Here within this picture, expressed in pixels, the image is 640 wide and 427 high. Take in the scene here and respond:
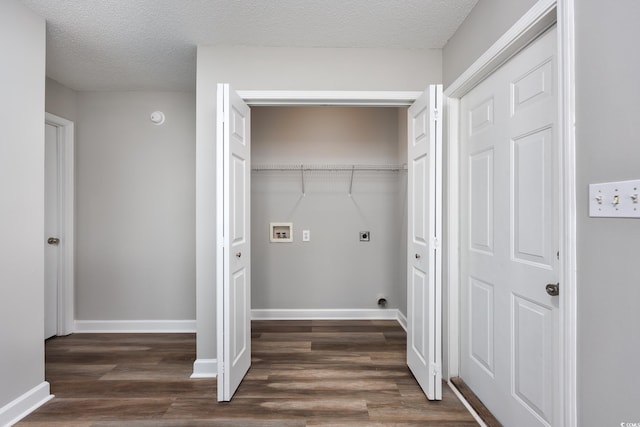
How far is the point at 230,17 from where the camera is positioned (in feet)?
6.73

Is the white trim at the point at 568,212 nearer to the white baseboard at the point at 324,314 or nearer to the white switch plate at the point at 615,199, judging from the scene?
the white switch plate at the point at 615,199

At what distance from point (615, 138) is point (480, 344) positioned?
143 centimetres

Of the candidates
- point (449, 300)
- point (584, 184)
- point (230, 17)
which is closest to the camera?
point (584, 184)

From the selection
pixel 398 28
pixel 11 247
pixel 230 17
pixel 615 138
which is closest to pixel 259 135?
pixel 230 17

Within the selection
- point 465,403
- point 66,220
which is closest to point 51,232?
point 66,220

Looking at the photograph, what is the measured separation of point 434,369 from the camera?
2014 millimetres

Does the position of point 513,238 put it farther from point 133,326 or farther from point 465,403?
point 133,326

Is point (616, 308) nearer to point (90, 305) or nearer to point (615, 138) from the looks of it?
point (615, 138)

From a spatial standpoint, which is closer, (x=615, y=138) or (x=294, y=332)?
(x=615, y=138)

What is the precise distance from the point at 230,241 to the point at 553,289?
170 cm

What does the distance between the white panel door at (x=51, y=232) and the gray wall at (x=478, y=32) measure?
3.59 metres

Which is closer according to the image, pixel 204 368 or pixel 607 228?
pixel 607 228

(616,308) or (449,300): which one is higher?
(616,308)

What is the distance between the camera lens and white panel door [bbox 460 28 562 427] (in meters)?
1.45
